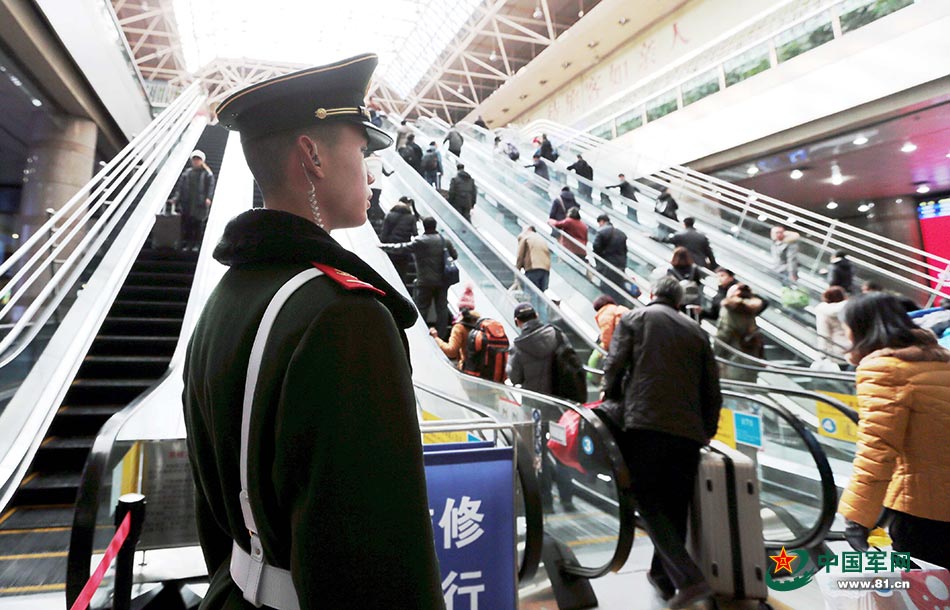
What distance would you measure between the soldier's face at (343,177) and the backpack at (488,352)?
4.65 m

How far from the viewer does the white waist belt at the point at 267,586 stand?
0.75 metres

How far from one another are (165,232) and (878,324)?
7.15m

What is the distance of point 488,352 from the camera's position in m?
5.65

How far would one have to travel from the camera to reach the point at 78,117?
9.41 meters

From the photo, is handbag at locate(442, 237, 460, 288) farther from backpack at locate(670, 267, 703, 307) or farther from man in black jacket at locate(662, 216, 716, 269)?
man in black jacket at locate(662, 216, 716, 269)

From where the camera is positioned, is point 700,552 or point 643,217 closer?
point 700,552

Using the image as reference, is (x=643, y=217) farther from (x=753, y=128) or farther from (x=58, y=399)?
(x=58, y=399)

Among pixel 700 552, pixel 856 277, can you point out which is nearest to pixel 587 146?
pixel 856 277

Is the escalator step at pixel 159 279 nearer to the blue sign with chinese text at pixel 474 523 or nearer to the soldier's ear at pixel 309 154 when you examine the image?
the blue sign with chinese text at pixel 474 523

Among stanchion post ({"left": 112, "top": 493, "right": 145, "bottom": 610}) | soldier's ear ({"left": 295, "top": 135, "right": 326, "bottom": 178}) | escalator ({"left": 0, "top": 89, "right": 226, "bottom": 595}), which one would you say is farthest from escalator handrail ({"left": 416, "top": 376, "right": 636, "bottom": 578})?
escalator ({"left": 0, "top": 89, "right": 226, "bottom": 595})

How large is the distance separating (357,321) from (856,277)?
31.5ft

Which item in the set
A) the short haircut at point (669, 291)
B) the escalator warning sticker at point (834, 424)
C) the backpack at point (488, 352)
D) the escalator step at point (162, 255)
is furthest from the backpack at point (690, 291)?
the escalator step at point (162, 255)

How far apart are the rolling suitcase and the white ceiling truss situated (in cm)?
1185

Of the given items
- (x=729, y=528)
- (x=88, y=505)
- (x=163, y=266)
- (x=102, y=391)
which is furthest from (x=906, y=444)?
(x=163, y=266)
